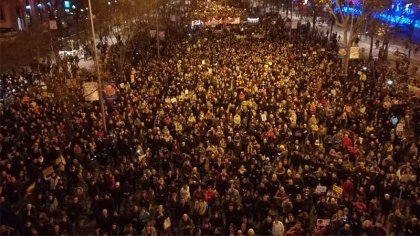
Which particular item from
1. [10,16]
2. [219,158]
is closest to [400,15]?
[219,158]

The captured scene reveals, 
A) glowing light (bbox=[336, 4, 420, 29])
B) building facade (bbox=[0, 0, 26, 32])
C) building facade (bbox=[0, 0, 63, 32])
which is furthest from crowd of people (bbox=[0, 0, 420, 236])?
building facade (bbox=[0, 0, 63, 32])

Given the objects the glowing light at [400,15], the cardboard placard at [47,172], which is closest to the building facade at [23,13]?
the cardboard placard at [47,172]

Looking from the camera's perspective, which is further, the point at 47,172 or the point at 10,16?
the point at 10,16

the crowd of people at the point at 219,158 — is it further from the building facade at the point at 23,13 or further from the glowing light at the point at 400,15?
the building facade at the point at 23,13

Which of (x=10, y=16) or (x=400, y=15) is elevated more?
(x=10, y=16)

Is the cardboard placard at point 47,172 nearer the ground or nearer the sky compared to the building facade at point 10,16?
nearer the ground

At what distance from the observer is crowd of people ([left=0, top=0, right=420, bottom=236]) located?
11648mm

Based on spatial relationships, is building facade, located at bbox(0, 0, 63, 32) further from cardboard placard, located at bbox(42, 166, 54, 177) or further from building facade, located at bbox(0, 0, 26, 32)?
cardboard placard, located at bbox(42, 166, 54, 177)

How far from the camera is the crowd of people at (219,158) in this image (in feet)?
38.2

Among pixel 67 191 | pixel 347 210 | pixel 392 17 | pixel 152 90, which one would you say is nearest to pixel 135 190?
pixel 67 191

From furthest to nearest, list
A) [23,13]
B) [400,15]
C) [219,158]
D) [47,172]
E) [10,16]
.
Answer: [23,13]
[400,15]
[10,16]
[219,158]
[47,172]

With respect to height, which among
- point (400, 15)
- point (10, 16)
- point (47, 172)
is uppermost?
point (10, 16)

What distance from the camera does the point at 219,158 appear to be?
554 inches

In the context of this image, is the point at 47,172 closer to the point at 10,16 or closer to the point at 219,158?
the point at 219,158
